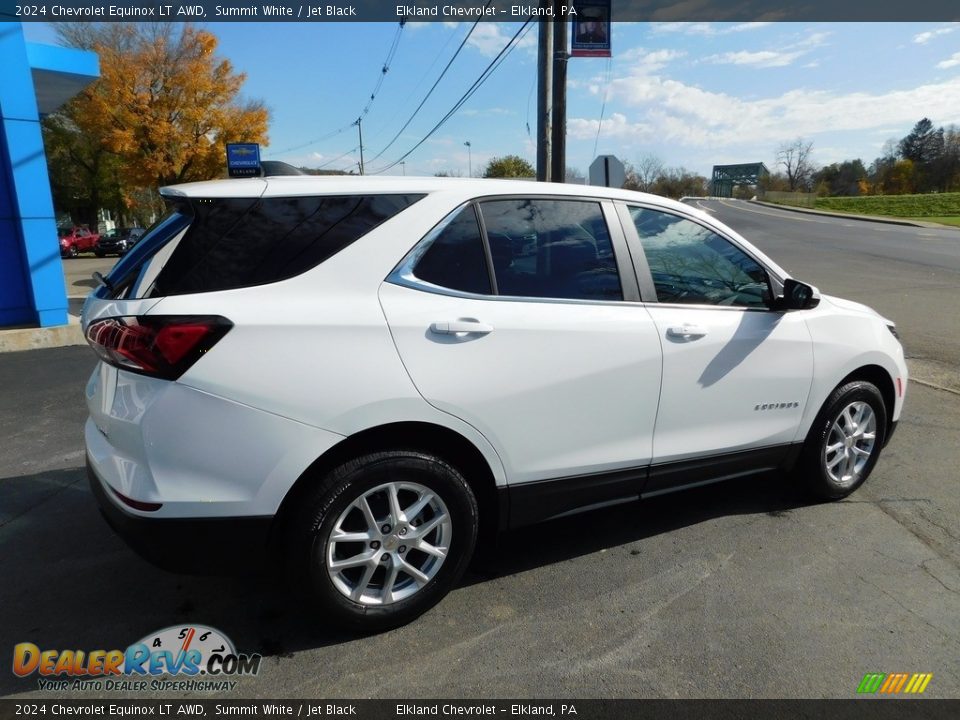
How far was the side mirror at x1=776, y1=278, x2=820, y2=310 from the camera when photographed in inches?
132

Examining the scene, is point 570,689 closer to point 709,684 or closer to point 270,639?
point 709,684

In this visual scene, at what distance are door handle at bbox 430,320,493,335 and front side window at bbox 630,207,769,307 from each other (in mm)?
1036

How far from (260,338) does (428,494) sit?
2.97 ft

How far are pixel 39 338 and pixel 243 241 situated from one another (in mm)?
8247

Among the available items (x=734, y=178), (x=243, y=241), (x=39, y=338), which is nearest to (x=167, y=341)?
(x=243, y=241)

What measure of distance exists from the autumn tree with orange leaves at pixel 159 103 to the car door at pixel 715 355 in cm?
2883

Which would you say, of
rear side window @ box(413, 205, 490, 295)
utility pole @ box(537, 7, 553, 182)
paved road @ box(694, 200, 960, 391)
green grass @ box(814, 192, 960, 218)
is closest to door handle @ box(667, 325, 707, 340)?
rear side window @ box(413, 205, 490, 295)

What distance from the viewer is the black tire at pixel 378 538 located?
2.38m

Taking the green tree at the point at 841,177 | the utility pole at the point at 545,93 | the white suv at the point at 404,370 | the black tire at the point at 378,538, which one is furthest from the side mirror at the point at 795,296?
the green tree at the point at 841,177

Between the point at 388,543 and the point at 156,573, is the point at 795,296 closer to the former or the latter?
the point at 388,543

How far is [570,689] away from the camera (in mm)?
2354

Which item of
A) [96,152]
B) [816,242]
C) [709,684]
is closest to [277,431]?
[709,684]

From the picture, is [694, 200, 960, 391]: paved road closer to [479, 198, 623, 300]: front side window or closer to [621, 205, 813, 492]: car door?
[621, 205, 813, 492]: car door

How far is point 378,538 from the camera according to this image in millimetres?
2521
